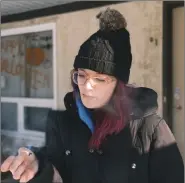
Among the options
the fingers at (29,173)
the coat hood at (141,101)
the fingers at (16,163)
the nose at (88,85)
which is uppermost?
the nose at (88,85)

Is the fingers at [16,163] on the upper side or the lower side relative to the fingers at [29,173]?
upper

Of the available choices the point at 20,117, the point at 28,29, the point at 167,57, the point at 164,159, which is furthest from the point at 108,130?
the point at 20,117

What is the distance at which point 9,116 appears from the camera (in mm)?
4270

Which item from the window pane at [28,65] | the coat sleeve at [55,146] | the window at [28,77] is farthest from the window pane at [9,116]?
the coat sleeve at [55,146]

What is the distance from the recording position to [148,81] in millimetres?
2844

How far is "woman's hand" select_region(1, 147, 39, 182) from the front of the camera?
0.87 metres

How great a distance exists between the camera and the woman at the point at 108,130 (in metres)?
0.99

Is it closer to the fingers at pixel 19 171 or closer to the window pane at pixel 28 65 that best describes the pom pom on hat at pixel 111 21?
the fingers at pixel 19 171

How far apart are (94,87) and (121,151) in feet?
0.71

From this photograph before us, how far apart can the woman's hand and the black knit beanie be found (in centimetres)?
29

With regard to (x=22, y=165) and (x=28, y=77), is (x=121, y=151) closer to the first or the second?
(x=22, y=165)

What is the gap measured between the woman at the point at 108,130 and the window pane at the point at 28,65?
107 inches

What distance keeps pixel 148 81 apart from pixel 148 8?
601 millimetres

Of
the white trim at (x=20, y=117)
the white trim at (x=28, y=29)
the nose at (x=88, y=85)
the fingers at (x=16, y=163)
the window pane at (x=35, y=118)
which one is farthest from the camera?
the white trim at (x=20, y=117)
